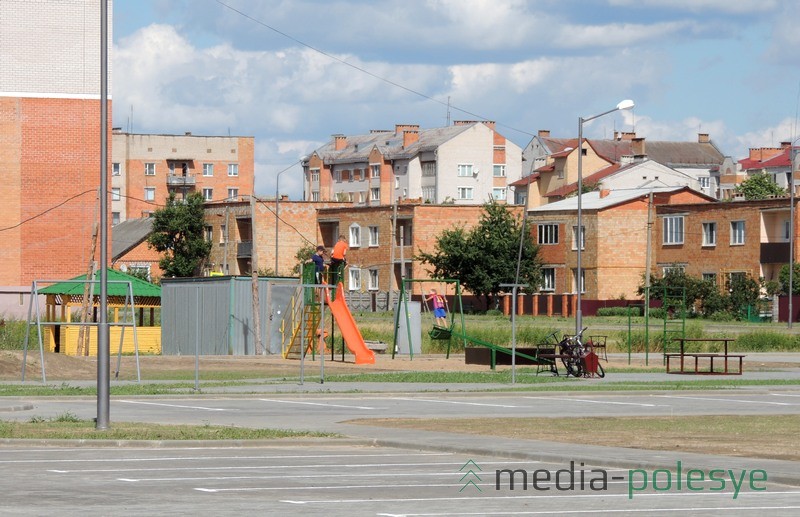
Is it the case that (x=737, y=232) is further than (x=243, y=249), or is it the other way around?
(x=243, y=249)

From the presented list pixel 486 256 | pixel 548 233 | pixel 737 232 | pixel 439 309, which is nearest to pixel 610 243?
pixel 548 233

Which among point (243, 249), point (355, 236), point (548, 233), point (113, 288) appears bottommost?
point (113, 288)

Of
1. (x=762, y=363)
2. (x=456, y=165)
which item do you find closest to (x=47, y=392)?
(x=762, y=363)

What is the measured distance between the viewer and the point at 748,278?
3415 inches

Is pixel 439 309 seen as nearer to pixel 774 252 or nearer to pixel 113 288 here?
pixel 113 288

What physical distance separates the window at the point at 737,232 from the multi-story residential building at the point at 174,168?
217 feet

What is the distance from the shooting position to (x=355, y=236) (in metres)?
107

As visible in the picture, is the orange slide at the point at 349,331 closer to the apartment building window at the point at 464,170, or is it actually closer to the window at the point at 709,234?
the window at the point at 709,234

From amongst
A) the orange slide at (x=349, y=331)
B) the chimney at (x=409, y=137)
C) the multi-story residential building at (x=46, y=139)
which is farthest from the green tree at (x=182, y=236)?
the orange slide at (x=349, y=331)

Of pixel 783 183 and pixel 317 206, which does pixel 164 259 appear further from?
pixel 783 183

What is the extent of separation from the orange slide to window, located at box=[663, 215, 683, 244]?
55.4 m

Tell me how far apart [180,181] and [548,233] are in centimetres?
5771

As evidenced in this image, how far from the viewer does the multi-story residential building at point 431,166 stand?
Answer: 5846 inches

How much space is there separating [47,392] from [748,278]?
6444 centimetres
